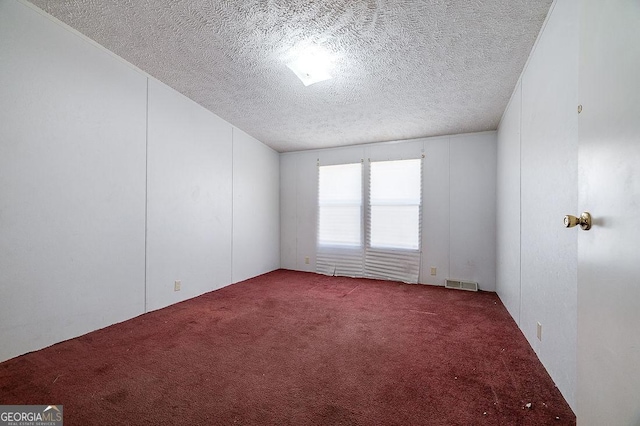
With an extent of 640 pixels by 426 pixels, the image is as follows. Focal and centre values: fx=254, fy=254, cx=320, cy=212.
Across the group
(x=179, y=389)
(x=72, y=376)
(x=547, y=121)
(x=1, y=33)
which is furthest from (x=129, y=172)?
(x=547, y=121)

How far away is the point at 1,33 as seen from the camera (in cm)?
176

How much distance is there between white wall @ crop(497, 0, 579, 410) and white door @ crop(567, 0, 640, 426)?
680 millimetres

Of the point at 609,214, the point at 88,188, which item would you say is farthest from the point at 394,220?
the point at 88,188

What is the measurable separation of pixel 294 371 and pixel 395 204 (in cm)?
329

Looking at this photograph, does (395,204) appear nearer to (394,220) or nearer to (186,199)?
(394,220)

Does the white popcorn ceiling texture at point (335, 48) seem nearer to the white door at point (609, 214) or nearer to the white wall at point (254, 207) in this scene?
the white wall at point (254, 207)

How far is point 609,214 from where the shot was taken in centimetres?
73

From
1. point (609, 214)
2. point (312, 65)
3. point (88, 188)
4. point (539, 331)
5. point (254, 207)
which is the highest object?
point (312, 65)

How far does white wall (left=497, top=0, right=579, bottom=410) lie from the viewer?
4.68 feet

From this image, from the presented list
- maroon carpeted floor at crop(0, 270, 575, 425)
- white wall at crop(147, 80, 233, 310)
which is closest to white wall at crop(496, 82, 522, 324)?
maroon carpeted floor at crop(0, 270, 575, 425)

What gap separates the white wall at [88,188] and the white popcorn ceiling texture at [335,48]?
28cm

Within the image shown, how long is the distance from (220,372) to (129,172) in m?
2.14

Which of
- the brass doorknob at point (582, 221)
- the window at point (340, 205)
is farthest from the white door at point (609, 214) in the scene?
the window at point (340, 205)

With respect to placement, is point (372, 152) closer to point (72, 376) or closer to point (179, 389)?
point (179, 389)
